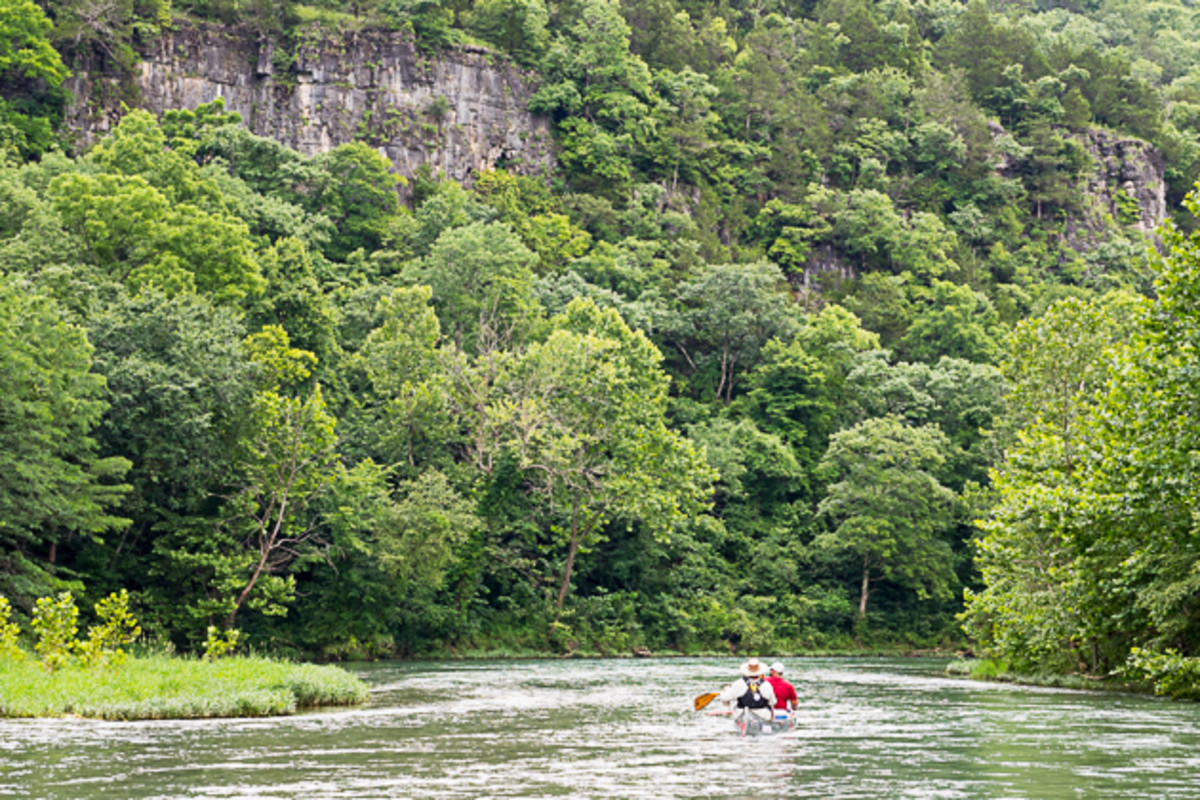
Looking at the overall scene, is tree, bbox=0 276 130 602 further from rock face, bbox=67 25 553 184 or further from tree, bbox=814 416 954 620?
rock face, bbox=67 25 553 184

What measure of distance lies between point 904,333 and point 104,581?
73208mm

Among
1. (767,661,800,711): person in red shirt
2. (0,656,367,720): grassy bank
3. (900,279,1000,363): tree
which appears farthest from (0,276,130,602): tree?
(900,279,1000,363): tree

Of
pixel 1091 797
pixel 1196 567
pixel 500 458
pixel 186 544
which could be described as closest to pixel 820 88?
pixel 500 458

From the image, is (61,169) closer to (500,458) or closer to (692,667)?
(500,458)

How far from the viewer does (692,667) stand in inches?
2132

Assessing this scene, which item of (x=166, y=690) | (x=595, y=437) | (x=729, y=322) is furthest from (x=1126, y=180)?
(x=166, y=690)

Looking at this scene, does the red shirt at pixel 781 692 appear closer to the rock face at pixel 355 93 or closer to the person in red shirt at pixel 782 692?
the person in red shirt at pixel 782 692

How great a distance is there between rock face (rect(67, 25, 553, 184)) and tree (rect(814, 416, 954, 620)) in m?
47.4

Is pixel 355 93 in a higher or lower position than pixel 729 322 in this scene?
higher

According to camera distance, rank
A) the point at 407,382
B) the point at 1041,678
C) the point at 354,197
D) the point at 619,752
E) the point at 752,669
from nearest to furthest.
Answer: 1. the point at 619,752
2. the point at 752,669
3. the point at 1041,678
4. the point at 407,382
5. the point at 354,197

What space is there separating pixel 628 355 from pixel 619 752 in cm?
4564

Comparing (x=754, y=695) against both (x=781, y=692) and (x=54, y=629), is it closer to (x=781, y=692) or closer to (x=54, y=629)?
(x=781, y=692)

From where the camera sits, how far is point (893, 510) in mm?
74750

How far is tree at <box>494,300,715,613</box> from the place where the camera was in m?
63.4
